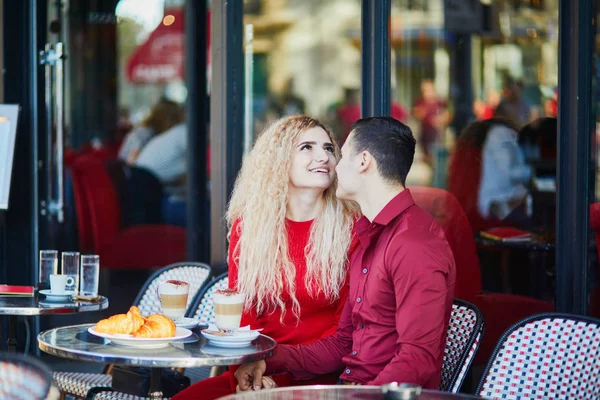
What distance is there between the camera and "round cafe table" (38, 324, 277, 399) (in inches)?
95.0

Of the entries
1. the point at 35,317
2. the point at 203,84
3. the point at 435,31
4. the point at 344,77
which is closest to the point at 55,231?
the point at 35,317

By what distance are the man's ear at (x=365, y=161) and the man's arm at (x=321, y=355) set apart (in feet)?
1.49

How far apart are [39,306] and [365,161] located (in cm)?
134

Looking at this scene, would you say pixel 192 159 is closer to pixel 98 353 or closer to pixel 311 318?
pixel 311 318

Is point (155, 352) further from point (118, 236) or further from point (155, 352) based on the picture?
point (118, 236)

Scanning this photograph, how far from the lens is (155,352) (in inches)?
98.5

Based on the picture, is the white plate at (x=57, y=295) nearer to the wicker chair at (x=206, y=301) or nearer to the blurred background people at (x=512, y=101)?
the wicker chair at (x=206, y=301)

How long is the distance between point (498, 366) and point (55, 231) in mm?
4275

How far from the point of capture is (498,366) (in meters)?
2.67

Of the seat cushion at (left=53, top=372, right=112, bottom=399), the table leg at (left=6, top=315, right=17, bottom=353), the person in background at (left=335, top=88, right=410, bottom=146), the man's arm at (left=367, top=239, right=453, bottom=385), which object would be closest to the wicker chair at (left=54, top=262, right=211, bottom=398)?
the seat cushion at (left=53, top=372, right=112, bottom=399)

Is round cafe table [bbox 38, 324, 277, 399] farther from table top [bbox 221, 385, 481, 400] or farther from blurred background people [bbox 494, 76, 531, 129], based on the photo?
blurred background people [bbox 494, 76, 531, 129]

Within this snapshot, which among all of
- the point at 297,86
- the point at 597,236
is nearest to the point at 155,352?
the point at 597,236

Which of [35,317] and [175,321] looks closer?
[175,321]

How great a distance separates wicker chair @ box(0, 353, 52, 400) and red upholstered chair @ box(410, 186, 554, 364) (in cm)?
227
